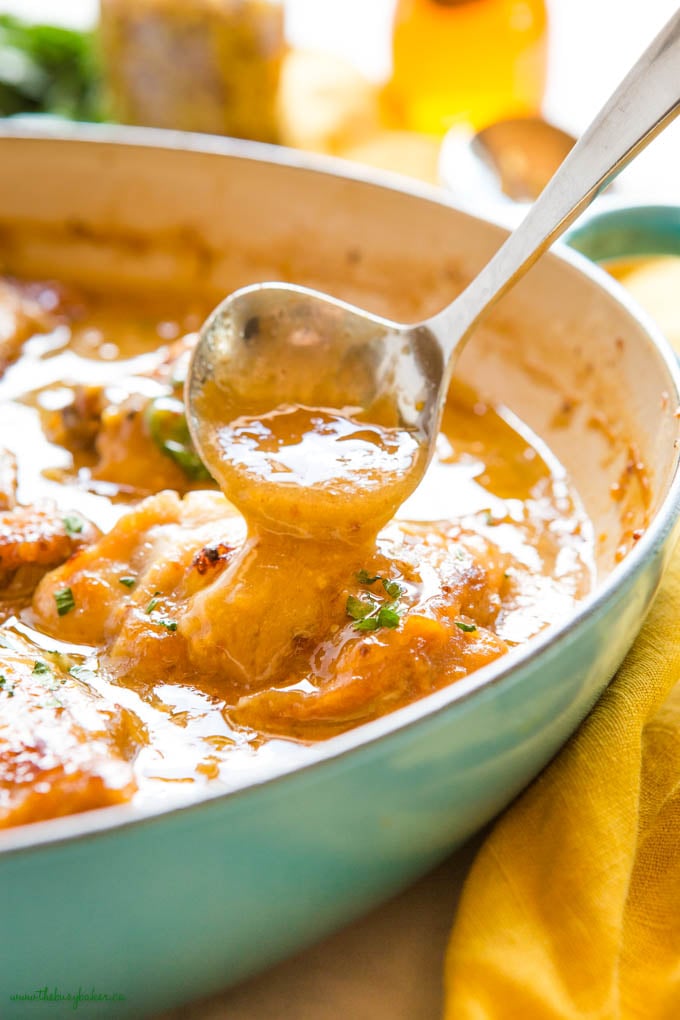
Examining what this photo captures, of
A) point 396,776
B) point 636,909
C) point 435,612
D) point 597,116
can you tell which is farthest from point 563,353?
point 396,776

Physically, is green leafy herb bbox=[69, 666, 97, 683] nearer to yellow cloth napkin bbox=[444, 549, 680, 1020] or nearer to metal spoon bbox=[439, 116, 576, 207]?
yellow cloth napkin bbox=[444, 549, 680, 1020]

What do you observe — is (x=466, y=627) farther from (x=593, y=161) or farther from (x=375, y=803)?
(x=593, y=161)

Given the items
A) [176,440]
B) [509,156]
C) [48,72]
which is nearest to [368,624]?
[176,440]

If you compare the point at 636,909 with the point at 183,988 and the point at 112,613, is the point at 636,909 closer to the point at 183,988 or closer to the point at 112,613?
the point at 183,988

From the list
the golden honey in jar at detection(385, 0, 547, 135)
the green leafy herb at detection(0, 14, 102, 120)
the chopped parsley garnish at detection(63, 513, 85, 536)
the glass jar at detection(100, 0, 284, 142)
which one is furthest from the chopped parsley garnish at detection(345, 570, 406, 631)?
the green leafy herb at detection(0, 14, 102, 120)

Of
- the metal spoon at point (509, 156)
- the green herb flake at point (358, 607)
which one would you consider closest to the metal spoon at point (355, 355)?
the green herb flake at point (358, 607)

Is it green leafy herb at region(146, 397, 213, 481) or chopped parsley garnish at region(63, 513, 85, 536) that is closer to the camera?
chopped parsley garnish at region(63, 513, 85, 536)
